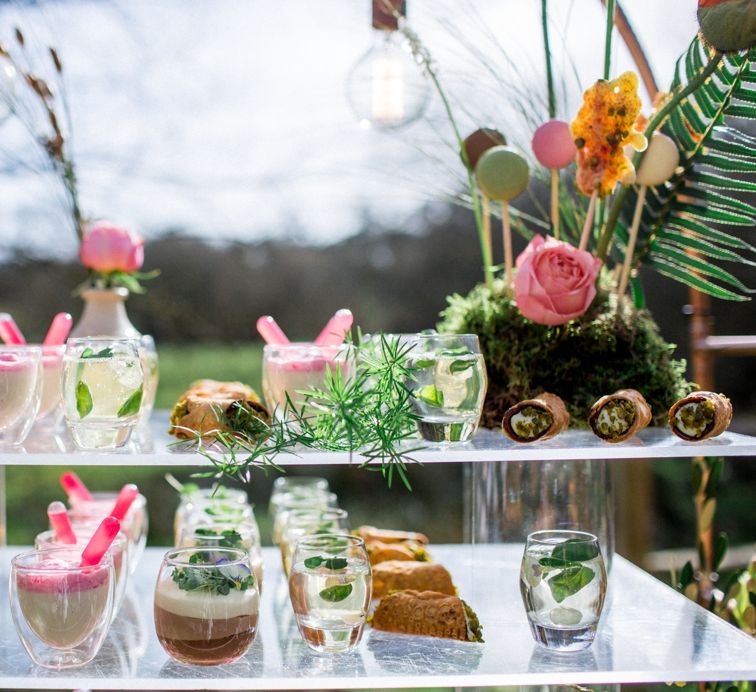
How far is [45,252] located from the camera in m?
3.35

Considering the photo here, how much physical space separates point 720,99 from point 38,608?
106 centimetres

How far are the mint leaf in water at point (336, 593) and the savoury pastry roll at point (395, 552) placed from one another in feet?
1.03

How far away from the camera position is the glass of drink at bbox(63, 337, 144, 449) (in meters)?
1.08

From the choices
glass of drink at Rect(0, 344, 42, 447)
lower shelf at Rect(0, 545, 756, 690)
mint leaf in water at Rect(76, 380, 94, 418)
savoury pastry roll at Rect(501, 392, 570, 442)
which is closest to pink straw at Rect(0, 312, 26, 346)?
glass of drink at Rect(0, 344, 42, 447)

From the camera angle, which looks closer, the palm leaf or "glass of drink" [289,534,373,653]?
"glass of drink" [289,534,373,653]

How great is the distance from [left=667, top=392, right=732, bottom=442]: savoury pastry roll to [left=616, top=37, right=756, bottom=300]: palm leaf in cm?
16

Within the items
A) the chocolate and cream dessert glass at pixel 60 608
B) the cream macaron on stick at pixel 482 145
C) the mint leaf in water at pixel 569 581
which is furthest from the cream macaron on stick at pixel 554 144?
the chocolate and cream dessert glass at pixel 60 608

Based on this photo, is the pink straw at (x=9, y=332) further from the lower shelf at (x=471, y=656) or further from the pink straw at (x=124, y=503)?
the lower shelf at (x=471, y=656)

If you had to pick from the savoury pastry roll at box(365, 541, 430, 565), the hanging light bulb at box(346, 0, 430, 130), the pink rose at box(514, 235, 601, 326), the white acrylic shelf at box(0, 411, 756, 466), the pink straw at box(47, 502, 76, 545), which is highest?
the hanging light bulb at box(346, 0, 430, 130)

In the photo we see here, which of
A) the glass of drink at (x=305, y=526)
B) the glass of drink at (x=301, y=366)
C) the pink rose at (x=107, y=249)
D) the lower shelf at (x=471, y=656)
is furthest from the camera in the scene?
the pink rose at (x=107, y=249)

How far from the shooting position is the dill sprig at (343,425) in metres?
1.04

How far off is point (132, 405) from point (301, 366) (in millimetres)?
207

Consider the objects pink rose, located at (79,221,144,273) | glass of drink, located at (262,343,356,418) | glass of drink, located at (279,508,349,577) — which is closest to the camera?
glass of drink, located at (262,343,356,418)

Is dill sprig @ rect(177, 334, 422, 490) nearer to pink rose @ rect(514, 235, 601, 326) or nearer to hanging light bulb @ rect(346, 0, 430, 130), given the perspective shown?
pink rose @ rect(514, 235, 601, 326)
